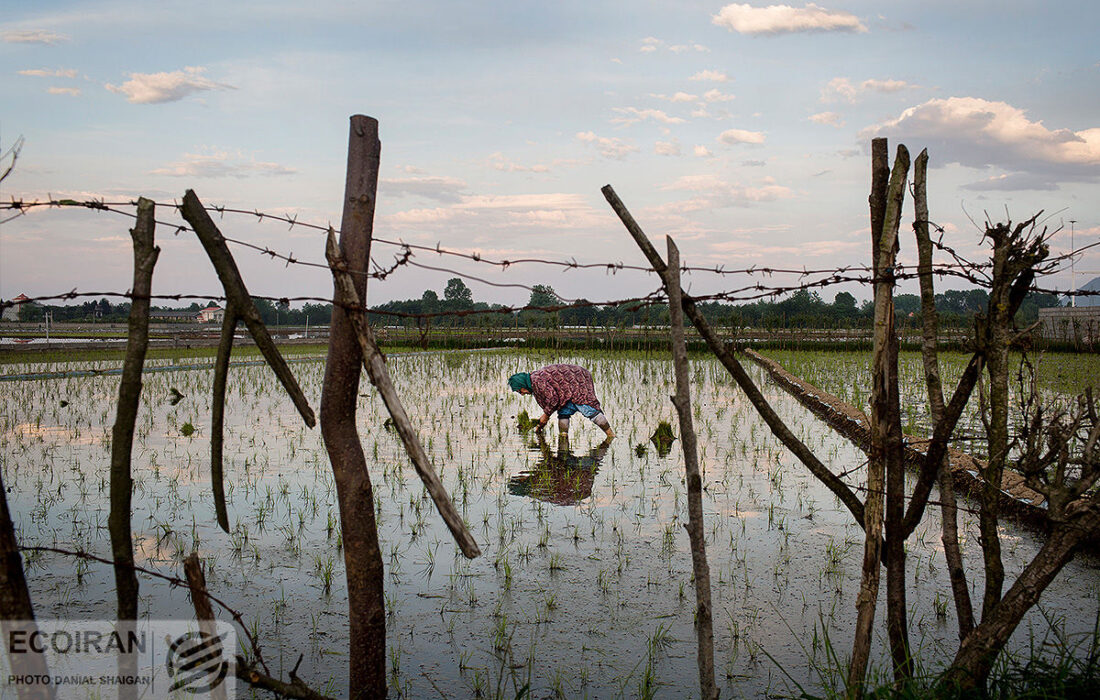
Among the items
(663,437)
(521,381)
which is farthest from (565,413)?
(663,437)

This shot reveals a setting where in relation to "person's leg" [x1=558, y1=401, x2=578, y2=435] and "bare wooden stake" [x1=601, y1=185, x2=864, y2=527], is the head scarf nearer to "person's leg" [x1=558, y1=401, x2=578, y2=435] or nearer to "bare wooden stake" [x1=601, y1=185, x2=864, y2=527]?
"person's leg" [x1=558, y1=401, x2=578, y2=435]

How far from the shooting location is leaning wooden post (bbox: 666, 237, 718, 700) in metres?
2.72

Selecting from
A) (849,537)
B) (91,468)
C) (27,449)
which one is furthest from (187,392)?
(849,537)

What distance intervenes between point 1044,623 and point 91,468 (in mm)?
7557

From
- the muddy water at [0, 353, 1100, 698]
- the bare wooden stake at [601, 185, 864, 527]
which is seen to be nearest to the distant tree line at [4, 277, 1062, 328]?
the muddy water at [0, 353, 1100, 698]

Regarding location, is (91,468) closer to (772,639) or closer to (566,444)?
(566,444)

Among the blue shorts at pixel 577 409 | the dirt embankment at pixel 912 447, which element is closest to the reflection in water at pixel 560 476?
the blue shorts at pixel 577 409

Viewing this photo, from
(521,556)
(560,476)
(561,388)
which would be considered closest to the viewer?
(521,556)

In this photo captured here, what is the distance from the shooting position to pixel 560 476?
735 centimetres

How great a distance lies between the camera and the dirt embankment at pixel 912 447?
566 centimetres

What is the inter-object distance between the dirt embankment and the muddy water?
294mm

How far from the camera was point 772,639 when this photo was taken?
380cm

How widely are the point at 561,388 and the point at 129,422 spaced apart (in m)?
6.73

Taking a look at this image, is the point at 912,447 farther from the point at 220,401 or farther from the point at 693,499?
the point at 220,401
